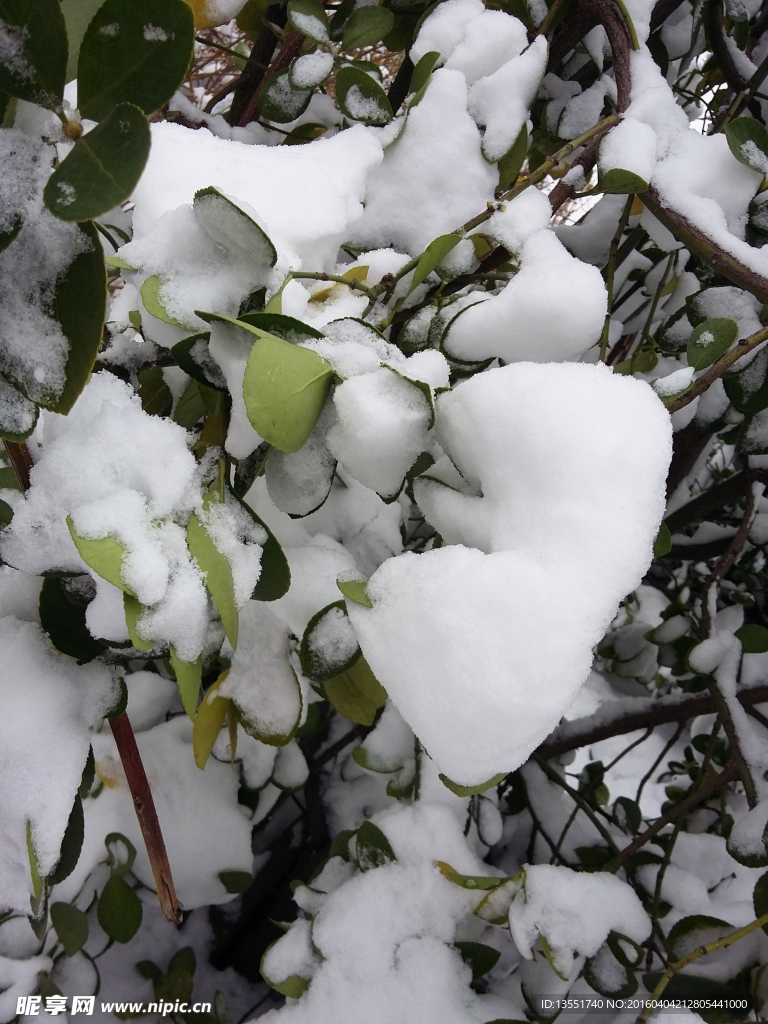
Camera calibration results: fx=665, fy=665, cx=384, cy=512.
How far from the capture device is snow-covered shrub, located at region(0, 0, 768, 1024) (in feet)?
0.75

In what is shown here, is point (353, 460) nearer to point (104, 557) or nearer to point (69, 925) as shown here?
point (104, 557)

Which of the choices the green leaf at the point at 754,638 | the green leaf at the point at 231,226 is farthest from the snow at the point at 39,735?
the green leaf at the point at 754,638

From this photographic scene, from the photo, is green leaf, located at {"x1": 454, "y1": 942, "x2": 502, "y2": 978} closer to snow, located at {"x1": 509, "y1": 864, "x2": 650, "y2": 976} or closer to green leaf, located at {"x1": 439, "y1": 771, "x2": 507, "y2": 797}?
snow, located at {"x1": 509, "y1": 864, "x2": 650, "y2": 976}

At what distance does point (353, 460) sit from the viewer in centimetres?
26

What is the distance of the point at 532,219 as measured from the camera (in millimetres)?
378

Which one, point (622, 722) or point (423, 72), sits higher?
point (423, 72)

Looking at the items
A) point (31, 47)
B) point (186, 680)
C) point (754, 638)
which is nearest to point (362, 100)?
point (31, 47)

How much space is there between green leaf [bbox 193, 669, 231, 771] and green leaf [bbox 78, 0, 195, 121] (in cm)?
26

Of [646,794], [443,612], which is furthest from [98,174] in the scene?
[646,794]

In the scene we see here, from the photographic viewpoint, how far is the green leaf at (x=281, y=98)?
558mm

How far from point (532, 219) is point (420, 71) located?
155mm

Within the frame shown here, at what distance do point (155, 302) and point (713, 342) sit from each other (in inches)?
11.0

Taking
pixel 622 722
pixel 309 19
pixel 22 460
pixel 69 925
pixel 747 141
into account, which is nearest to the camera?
pixel 22 460

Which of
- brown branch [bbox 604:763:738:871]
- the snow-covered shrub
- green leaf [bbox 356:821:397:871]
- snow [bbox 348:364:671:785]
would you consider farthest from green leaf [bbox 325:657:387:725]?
brown branch [bbox 604:763:738:871]
